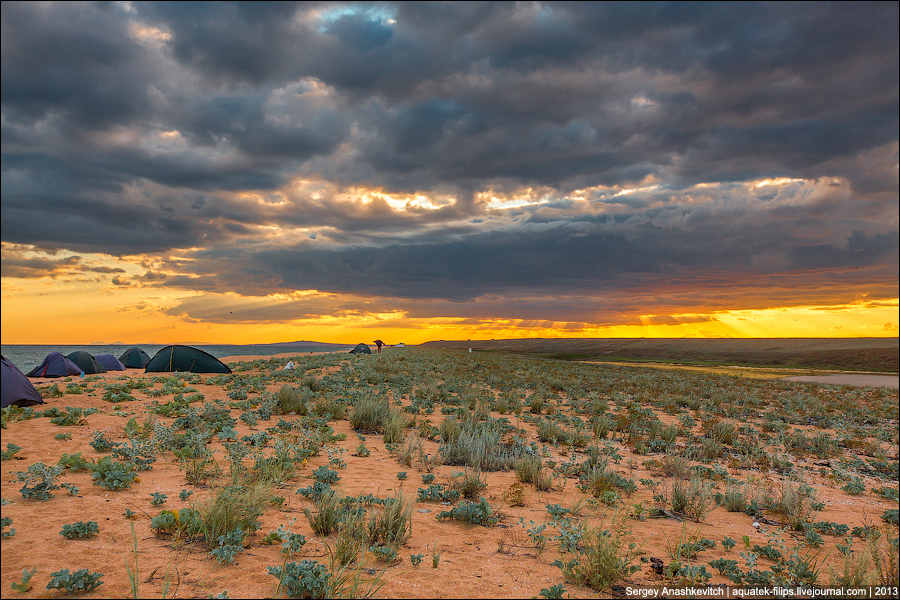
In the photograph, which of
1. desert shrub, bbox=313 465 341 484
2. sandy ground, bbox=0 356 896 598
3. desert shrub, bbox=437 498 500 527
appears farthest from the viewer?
desert shrub, bbox=313 465 341 484

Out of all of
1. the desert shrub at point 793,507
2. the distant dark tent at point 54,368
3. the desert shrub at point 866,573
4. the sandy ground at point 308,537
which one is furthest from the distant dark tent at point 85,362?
the desert shrub at point 866,573

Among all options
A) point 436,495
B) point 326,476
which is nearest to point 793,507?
point 436,495

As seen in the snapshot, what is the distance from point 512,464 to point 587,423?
23.4 ft

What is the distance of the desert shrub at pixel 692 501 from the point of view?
8.43 metres

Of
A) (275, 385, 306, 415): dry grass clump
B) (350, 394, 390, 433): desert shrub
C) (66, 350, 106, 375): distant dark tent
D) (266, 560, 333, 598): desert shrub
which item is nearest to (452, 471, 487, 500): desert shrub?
(266, 560, 333, 598): desert shrub

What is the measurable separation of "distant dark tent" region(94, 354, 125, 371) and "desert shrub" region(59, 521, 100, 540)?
35.2 metres

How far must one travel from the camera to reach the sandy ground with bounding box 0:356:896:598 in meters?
5.11

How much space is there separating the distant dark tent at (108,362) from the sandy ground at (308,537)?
28.2m

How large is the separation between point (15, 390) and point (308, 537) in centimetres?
1411

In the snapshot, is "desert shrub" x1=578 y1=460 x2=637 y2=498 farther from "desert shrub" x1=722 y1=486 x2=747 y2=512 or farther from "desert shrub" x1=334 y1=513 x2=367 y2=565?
"desert shrub" x1=334 y1=513 x2=367 y2=565

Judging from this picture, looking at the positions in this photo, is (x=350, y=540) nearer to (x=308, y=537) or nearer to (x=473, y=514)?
(x=308, y=537)

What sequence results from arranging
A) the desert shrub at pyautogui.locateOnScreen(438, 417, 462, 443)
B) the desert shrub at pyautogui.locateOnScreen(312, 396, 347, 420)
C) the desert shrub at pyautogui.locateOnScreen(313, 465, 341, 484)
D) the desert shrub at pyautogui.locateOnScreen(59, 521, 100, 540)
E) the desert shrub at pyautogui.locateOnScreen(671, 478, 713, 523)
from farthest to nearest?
the desert shrub at pyautogui.locateOnScreen(312, 396, 347, 420) → the desert shrub at pyautogui.locateOnScreen(438, 417, 462, 443) → the desert shrub at pyautogui.locateOnScreen(313, 465, 341, 484) → the desert shrub at pyautogui.locateOnScreen(671, 478, 713, 523) → the desert shrub at pyautogui.locateOnScreen(59, 521, 100, 540)

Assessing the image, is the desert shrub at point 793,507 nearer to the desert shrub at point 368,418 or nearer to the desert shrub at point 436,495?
the desert shrub at point 436,495

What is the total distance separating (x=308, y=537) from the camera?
645 cm
